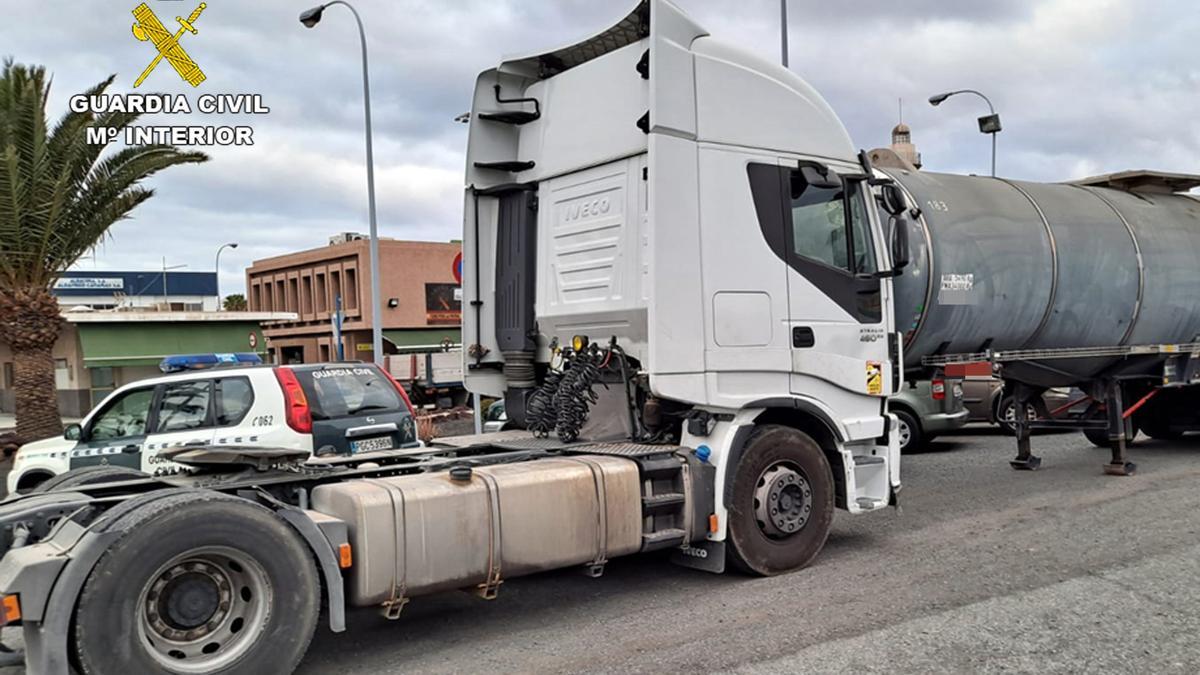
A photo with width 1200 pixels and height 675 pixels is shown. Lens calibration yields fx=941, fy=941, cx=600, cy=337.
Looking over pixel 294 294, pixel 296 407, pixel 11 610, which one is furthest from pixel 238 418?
pixel 294 294

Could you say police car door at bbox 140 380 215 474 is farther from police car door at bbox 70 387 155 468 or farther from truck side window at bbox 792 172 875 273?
truck side window at bbox 792 172 875 273

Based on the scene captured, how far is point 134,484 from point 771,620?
3713 millimetres

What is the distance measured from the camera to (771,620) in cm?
558

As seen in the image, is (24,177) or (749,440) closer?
(749,440)

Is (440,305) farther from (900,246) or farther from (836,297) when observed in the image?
(900,246)

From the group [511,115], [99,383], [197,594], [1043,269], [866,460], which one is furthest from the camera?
[99,383]

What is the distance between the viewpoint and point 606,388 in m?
6.84

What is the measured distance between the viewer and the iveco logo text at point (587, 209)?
6.79 metres

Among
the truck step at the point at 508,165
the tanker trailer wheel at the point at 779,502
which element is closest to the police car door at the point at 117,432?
the truck step at the point at 508,165

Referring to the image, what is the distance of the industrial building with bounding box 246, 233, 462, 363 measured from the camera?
3416 centimetres

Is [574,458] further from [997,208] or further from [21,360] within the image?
[21,360]

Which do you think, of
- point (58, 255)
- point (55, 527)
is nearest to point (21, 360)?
point (58, 255)

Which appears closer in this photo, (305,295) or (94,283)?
(305,295)

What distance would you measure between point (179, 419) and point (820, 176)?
6.33m
